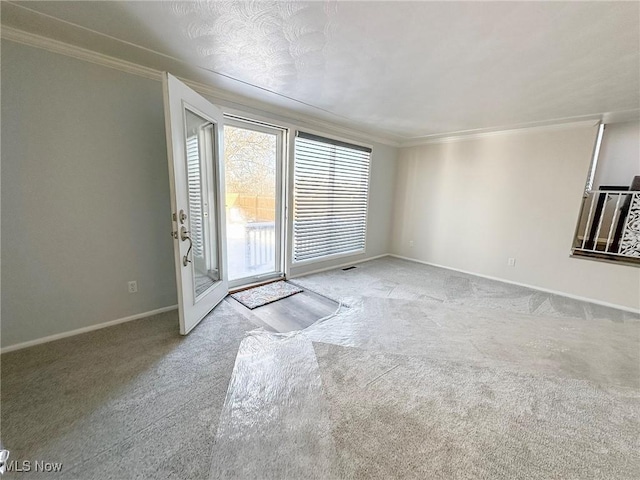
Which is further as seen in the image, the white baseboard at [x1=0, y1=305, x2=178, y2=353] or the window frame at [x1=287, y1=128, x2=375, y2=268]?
the window frame at [x1=287, y1=128, x2=375, y2=268]

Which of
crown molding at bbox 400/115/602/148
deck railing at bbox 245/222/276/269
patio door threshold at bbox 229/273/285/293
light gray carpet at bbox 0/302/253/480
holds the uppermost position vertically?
crown molding at bbox 400/115/602/148

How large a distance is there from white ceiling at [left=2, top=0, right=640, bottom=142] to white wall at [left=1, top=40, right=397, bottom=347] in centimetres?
31

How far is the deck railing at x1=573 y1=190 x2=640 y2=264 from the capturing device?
3.15 metres

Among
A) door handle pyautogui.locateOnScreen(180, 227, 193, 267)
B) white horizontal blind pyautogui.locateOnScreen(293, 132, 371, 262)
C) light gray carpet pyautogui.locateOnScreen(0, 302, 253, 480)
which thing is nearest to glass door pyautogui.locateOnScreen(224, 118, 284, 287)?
white horizontal blind pyautogui.locateOnScreen(293, 132, 371, 262)

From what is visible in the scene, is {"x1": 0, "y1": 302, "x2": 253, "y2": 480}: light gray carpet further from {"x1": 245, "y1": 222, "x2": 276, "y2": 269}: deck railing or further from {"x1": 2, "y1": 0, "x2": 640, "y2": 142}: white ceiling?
{"x1": 2, "y1": 0, "x2": 640, "y2": 142}: white ceiling

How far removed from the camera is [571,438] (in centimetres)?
143

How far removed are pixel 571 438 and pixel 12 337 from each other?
3819mm

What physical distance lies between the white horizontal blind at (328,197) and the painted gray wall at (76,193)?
177cm

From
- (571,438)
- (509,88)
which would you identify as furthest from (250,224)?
(571,438)

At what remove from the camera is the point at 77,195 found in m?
2.11

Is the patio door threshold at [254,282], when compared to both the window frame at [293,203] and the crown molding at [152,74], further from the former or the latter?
the crown molding at [152,74]

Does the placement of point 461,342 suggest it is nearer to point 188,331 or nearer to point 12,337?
point 188,331

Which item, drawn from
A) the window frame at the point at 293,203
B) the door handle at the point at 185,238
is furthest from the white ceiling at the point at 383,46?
the door handle at the point at 185,238

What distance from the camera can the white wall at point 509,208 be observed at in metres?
3.34
